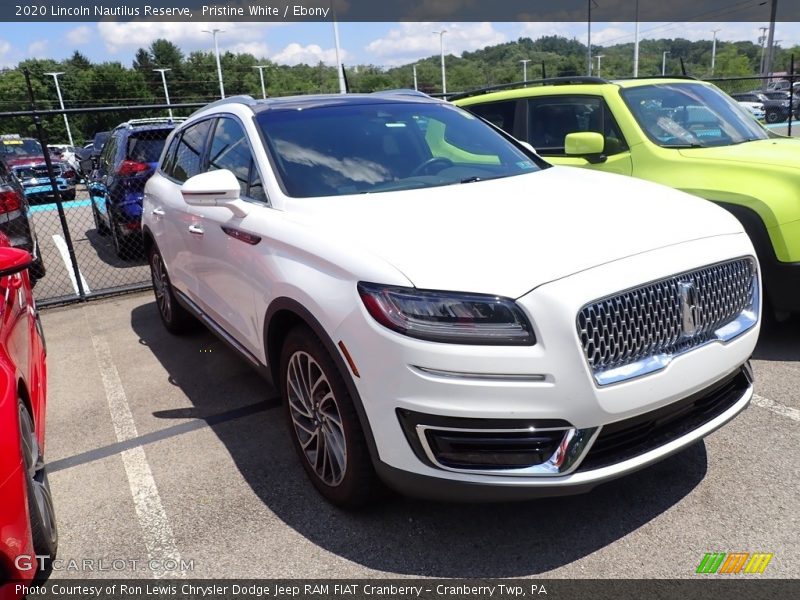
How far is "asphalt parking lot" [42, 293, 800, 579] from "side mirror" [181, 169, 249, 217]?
4.38ft

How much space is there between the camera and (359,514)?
2871 mm

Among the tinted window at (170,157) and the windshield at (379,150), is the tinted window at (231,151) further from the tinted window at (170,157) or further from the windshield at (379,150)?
the tinted window at (170,157)

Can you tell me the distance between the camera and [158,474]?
3422 mm

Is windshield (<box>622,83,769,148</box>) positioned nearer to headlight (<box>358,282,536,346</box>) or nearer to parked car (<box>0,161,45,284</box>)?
headlight (<box>358,282,536,346</box>)

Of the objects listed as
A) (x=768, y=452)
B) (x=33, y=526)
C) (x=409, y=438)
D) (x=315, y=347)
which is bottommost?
(x=768, y=452)

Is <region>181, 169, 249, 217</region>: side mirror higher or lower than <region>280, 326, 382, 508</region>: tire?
higher

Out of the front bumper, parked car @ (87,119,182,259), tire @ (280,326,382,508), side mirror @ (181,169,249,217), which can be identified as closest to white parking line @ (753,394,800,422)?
the front bumper

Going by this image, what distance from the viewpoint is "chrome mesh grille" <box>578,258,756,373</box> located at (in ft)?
7.47

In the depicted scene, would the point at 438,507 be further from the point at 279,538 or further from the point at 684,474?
the point at 684,474

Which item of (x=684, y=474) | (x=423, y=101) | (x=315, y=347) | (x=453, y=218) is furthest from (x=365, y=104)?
(x=684, y=474)

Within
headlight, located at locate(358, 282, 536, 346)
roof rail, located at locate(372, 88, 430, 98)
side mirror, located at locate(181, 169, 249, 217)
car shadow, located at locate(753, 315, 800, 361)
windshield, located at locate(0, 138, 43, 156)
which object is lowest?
car shadow, located at locate(753, 315, 800, 361)

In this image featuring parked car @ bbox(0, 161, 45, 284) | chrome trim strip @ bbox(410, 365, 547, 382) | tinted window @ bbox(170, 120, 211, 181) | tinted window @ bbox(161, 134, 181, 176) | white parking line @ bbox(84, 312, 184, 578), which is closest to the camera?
chrome trim strip @ bbox(410, 365, 547, 382)

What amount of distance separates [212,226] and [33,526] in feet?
6.32

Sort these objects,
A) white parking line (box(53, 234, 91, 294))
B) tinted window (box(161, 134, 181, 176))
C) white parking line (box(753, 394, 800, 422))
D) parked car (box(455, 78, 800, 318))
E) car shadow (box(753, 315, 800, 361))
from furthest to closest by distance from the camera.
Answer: white parking line (box(53, 234, 91, 294))
tinted window (box(161, 134, 181, 176))
car shadow (box(753, 315, 800, 361))
parked car (box(455, 78, 800, 318))
white parking line (box(753, 394, 800, 422))
